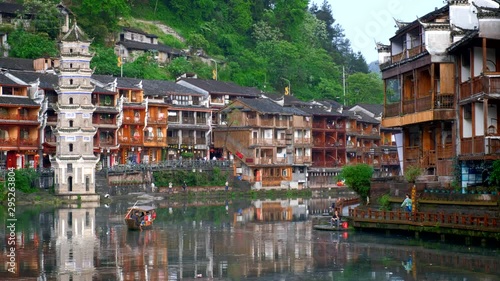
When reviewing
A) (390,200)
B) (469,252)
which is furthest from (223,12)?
(469,252)

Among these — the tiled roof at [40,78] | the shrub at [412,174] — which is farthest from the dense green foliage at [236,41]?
the shrub at [412,174]

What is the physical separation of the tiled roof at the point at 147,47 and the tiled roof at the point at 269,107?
18.6m

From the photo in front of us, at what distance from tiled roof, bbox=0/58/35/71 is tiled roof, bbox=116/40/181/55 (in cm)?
2141

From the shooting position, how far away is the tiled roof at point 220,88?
367 ft

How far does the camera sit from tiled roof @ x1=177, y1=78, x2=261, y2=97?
112 metres

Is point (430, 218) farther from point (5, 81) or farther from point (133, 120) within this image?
point (133, 120)

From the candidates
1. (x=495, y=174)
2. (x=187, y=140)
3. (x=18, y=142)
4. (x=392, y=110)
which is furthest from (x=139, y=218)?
(x=187, y=140)

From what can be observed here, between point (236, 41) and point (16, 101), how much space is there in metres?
55.1

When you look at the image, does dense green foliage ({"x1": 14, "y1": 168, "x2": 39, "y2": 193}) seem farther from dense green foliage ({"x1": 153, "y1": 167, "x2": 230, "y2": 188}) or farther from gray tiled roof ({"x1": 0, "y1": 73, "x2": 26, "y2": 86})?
dense green foliage ({"x1": 153, "y1": 167, "x2": 230, "y2": 188})

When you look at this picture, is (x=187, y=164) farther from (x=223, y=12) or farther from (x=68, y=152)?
(x=223, y=12)

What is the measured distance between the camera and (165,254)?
43750mm

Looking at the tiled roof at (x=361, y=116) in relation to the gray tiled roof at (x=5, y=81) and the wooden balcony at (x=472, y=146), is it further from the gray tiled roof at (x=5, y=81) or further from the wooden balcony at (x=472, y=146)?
the wooden balcony at (x=472, y=146)

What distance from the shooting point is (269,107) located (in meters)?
110

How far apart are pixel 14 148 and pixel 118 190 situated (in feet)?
35.7
